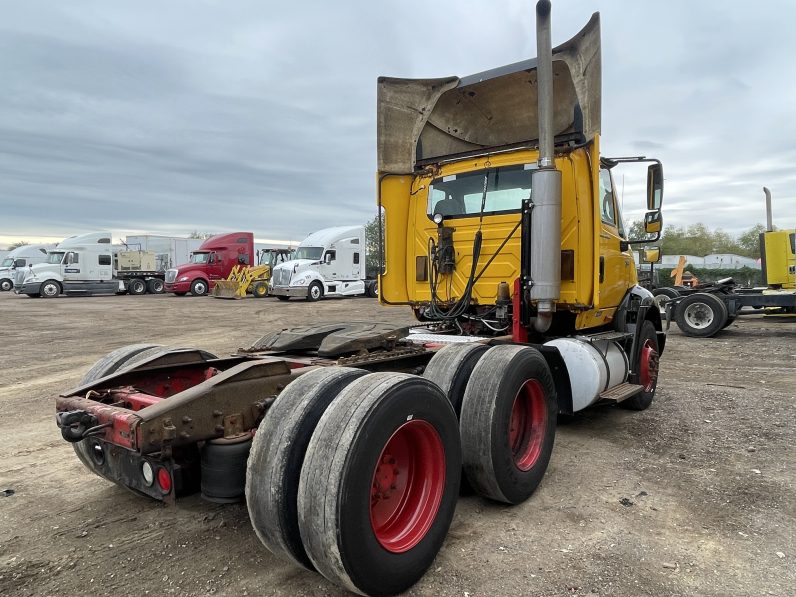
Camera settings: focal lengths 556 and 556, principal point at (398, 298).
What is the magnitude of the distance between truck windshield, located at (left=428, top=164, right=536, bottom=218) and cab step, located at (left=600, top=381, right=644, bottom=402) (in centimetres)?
192

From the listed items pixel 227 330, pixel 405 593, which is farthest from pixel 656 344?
pixel 227 330

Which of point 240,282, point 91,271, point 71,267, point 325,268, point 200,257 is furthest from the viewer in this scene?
point 200,257

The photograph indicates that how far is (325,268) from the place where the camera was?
26281 mm

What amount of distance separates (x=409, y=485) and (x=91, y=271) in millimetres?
34149

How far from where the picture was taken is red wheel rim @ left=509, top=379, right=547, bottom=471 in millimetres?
4074

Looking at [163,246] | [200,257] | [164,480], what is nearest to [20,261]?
[163,246]

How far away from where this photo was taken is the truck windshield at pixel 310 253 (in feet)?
86.6

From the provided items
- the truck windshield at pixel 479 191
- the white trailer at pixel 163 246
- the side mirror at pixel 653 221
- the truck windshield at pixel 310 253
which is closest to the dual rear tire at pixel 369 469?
the truck windshield at pixel 479 191

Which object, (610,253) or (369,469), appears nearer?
(369,469)

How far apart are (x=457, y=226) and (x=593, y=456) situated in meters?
2.53

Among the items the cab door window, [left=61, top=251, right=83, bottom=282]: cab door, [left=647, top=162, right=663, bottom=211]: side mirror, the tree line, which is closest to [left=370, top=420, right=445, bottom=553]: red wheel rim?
the cab door window

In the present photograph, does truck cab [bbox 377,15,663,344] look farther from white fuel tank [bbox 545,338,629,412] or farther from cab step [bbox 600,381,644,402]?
cab step [bbox 600,381,644,402]

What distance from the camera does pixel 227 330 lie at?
48.6 ft

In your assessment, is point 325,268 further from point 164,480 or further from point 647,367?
point 164,480
